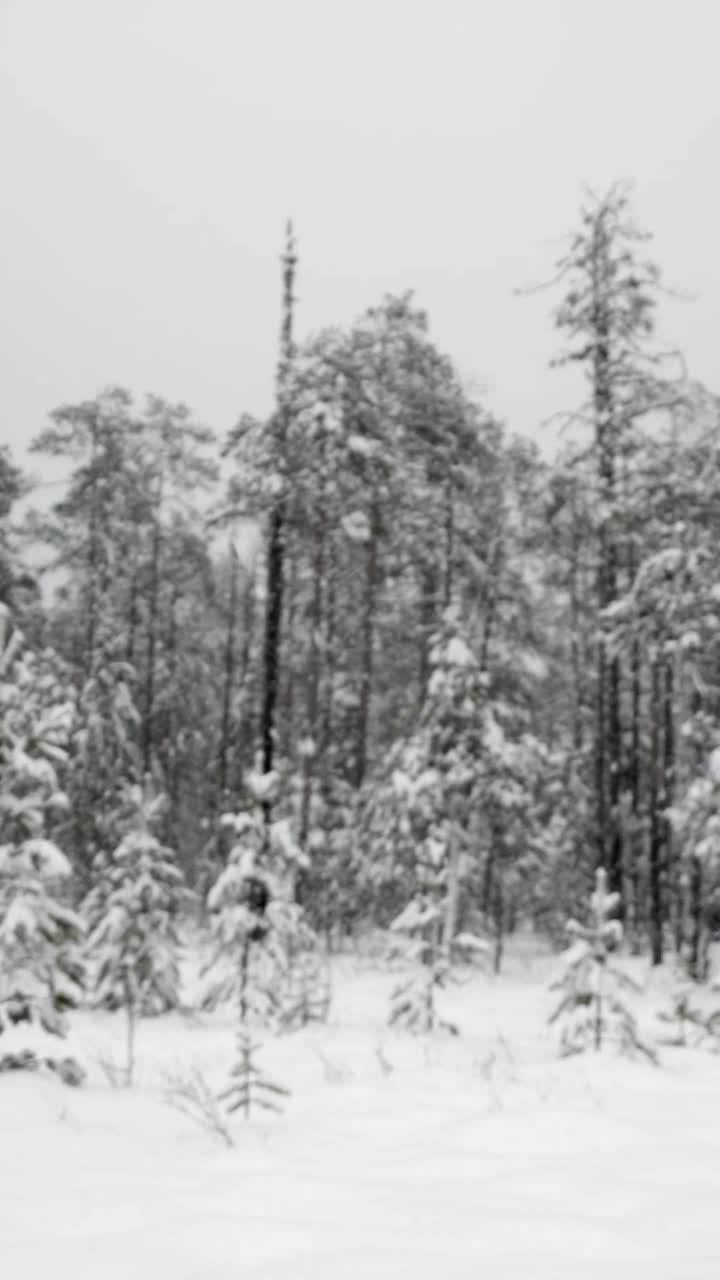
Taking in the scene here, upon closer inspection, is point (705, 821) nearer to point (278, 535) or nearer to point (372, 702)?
point (278, 535)

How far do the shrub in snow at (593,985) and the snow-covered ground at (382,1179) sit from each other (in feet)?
2.46

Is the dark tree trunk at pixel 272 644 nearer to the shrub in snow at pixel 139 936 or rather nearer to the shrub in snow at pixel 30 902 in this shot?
the shrub in snow at pixel 139 936

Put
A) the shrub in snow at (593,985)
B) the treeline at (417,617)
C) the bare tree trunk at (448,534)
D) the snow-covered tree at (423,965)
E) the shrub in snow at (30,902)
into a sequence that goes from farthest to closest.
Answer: the bare tree trunk at (448,534) → the treeline at (417,617) → the snow-covered tree at (423,965) → the shrub in snow at (593,985) → the shrub in snow at (30,902)

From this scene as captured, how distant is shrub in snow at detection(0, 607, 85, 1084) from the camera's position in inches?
311

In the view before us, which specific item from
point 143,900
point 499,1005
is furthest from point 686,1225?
point 499,1005

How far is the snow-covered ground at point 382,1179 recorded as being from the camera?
3750mm

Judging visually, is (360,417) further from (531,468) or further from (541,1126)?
(541,1126)

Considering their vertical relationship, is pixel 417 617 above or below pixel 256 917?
above

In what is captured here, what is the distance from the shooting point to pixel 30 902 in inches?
315

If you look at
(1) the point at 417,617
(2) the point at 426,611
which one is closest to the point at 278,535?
(2) the point at 426,611

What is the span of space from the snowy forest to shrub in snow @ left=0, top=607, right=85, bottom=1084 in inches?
1.0

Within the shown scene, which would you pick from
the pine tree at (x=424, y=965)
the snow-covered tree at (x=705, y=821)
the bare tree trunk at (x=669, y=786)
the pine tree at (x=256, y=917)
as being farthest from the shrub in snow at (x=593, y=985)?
the bare tree trunk at (x=669, y=786)

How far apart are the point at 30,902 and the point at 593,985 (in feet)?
15.7

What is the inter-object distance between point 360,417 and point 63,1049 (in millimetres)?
13731
